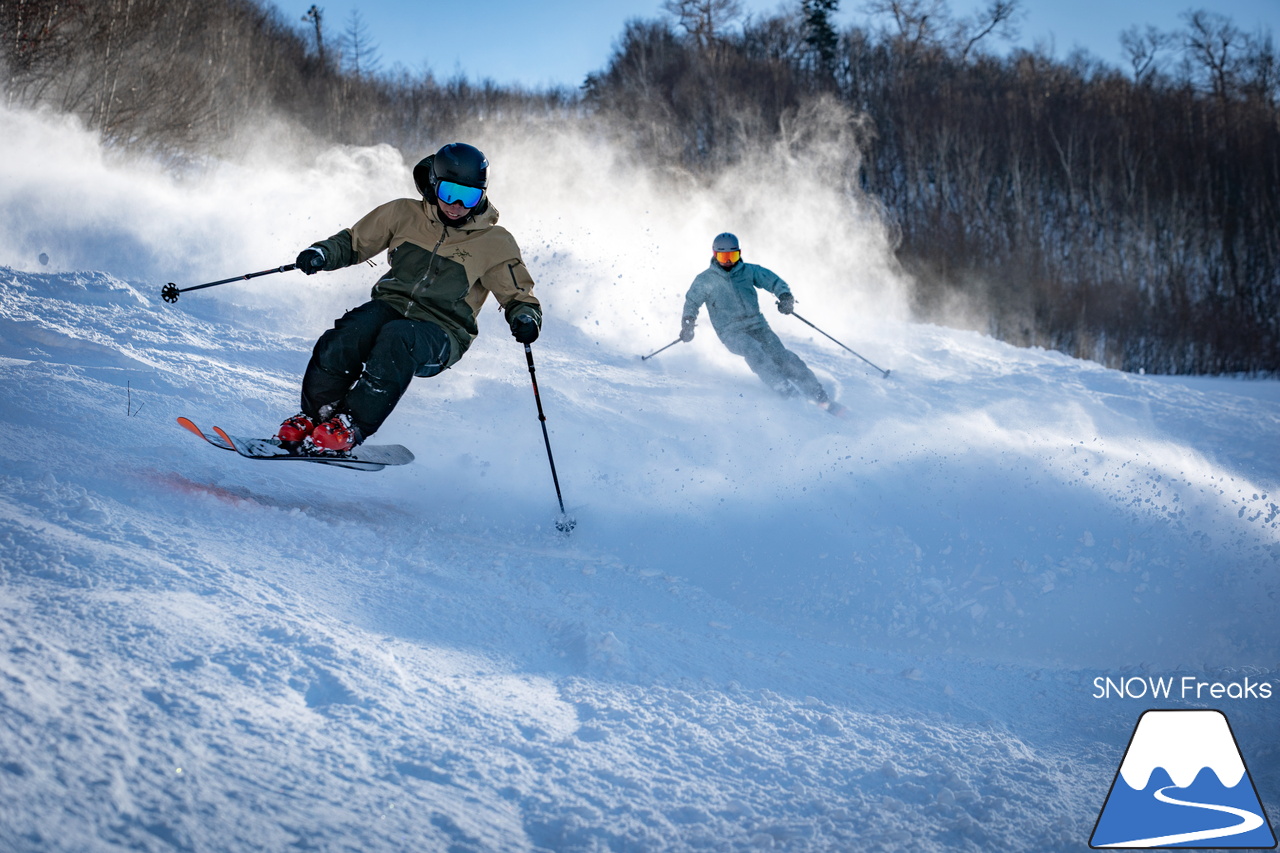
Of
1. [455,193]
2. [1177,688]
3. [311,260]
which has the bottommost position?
[1177,688]

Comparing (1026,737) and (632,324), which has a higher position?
(632,324)

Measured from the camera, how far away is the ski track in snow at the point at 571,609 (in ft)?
5.09

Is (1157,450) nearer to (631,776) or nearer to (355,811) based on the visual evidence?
(631,776)

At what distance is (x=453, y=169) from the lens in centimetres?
333

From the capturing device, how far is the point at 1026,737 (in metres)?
2.33

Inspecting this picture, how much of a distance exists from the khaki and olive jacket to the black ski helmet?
102 millimetres

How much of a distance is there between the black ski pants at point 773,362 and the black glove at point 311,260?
13.1 feet

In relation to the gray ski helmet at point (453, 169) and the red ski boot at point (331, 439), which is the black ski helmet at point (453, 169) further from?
the red ski boot at point (331, 439)

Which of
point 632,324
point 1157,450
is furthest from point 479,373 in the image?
point 1157,450

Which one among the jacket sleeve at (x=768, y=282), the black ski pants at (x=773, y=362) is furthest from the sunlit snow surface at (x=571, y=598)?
the jacket sleeve at (x=768, y=282)

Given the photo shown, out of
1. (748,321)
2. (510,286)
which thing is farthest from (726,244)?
(510,286)

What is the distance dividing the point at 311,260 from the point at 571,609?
2.01 metres

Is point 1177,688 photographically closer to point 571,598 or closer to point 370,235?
point 571,598

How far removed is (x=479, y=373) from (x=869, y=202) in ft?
83.0
